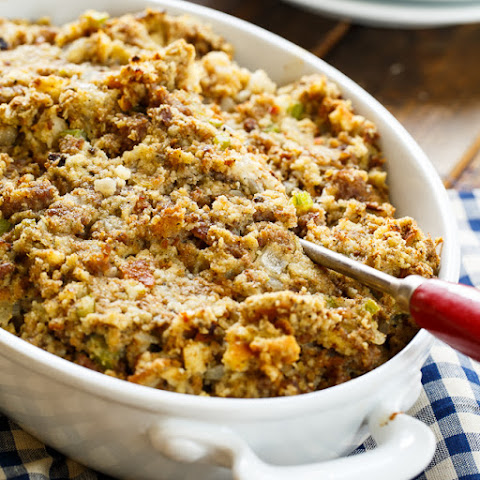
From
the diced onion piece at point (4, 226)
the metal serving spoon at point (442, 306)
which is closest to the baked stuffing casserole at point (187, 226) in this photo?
the diced onion piece at point (4, 226)

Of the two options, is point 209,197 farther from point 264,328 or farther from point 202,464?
point 202,464

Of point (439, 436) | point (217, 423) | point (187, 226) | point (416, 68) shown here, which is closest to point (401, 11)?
point (416, 68)

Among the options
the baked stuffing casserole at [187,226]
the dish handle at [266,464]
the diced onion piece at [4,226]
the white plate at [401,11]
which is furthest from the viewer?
the white plate at [401,11]

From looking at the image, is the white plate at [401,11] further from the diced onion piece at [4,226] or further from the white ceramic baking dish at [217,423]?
the diced onion piece at [4,226]

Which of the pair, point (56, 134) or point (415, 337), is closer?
point (415, 337)

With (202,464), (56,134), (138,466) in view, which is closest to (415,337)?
(202,464)

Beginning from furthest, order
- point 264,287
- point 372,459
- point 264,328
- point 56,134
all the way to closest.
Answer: point 56,134
point 264,287
point 264,328
point 372,459
